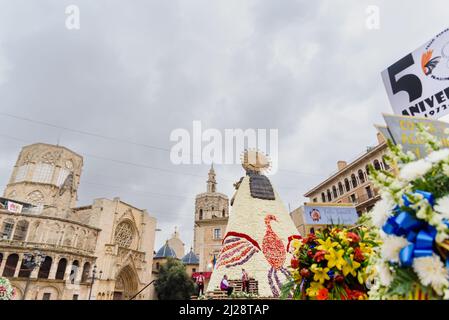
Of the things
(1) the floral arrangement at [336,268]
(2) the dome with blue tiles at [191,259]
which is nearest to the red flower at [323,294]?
(1) the floral arrangement at [336,268]

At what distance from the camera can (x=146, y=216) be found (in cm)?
4150

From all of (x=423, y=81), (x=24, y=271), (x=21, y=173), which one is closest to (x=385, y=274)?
(x=423, y=81)

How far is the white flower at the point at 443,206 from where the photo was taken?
4.52ft

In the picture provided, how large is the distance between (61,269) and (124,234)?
9.44 metres

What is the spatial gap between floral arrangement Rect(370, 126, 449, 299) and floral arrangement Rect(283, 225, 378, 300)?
24.6 inches

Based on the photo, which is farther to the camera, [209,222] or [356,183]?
[209,222]

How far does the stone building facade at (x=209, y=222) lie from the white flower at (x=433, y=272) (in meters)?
30.3

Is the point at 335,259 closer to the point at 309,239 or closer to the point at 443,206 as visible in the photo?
the point at 309,239

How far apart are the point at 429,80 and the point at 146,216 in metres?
42.1

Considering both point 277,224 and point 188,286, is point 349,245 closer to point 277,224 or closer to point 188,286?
point 277,224

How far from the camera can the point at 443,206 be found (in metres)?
1.41

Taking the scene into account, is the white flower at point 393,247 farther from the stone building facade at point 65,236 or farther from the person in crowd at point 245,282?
the stone building facade at point 65,236
